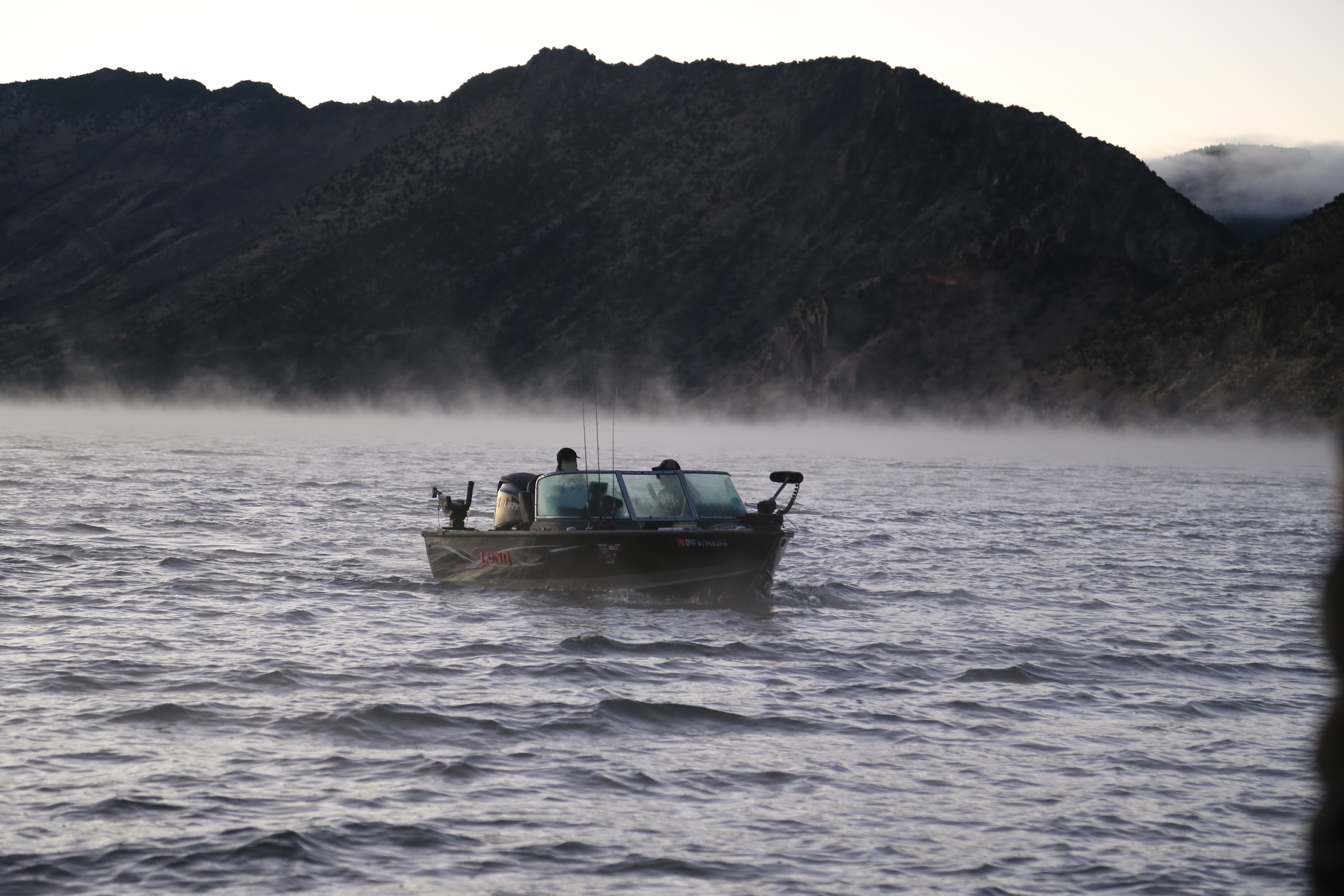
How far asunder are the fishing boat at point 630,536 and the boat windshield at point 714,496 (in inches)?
0.6

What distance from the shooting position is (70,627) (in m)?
15.8

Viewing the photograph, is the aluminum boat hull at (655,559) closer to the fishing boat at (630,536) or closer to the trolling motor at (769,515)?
the fishing boat at (630,536)

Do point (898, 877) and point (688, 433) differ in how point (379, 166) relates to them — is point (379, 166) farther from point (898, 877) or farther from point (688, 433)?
point (898, 877)

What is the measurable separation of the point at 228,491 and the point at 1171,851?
32.8m

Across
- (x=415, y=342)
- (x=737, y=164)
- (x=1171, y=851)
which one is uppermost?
(x=737, y=164)

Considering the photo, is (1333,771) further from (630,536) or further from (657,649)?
(630,536)

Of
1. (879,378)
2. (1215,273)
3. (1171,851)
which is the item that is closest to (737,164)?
(879,378)

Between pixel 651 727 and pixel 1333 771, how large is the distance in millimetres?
9285

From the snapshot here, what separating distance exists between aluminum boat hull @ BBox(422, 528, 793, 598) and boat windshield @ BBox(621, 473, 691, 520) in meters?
0.84

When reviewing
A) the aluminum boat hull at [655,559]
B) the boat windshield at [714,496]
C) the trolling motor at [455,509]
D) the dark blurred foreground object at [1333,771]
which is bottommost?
the aluminum boat hull at [655,559]

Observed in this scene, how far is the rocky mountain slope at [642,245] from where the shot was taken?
150 metres

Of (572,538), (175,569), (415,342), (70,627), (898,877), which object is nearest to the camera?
(898,877)

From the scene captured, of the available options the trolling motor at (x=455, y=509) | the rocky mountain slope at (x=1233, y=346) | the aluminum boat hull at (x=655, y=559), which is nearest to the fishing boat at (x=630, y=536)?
the aluminum boat hull at (x=655, y=559)

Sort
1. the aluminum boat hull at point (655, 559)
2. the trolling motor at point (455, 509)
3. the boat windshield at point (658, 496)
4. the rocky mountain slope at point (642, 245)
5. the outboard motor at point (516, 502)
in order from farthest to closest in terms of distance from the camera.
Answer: the rocky mountain slope at point (642, 245) → the trolling motor at point (455, 509) → the outboard motor at point (516, 502) → the boat windshield at point (658, 496) → the aluminum boat hull at point (655, 559)
